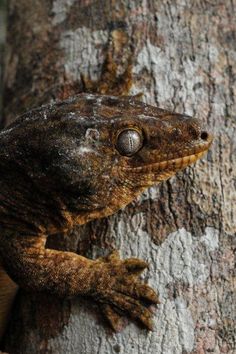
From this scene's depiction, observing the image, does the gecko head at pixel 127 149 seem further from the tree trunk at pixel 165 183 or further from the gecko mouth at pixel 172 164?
the tree trunk at pixel 165 183

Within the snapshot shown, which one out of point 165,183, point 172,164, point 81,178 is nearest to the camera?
point 81,178

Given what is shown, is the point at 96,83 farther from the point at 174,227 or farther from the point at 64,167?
the point at 174,227

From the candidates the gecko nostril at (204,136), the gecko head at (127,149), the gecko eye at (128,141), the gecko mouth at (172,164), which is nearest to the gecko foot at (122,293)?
the gecko head at (127,149)

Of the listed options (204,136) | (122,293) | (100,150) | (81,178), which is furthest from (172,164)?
(122,293)

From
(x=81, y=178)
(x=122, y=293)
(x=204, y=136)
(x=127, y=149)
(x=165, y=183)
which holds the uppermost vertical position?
(x=204, y=136)

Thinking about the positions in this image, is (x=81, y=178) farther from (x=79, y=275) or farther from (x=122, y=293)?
(x=122, y=293)

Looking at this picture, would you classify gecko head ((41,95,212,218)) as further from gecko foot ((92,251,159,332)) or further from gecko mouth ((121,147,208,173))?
gecko foot ((92,251,159,332))
